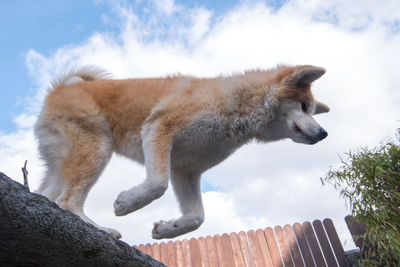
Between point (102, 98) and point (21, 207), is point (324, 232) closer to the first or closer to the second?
point (102, 98)

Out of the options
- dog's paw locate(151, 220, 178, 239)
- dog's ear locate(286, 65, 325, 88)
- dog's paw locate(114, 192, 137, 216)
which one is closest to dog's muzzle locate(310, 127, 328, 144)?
dog's ear locate(286, 65, 325, 88)

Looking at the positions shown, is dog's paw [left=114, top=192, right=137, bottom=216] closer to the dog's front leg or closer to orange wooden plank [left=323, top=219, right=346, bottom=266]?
the dog's front leg

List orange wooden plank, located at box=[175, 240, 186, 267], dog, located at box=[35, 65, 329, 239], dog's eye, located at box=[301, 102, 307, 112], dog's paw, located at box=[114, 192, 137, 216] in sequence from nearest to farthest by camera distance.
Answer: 1. dog's paw, located at box=[114, 192, 137, 216]
2. dog, located at box=[35, 65, 329, 239]
3. dog's eye, located at box=[301, 102, 307, 112]
4. orange wooden plank, located at box=[175, 240, 186, 267]

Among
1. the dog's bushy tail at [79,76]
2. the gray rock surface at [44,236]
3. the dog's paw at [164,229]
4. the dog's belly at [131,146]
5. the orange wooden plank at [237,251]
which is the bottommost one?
the gray rock surface at [44,236]

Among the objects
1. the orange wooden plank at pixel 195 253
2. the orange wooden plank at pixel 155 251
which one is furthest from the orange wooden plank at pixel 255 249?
the orange wooden plank at pixel 155 251

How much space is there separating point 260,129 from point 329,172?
1935 mm

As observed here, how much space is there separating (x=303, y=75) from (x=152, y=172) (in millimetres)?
1537

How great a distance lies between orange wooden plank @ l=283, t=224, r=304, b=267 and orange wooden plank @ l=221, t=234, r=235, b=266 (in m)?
0.88

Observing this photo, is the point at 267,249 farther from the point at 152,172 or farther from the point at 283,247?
the point at 152,172

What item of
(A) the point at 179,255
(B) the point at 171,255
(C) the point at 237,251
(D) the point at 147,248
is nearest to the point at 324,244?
(C) the point at 237,251

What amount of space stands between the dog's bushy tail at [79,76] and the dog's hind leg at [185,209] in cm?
121

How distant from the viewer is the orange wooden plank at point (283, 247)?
4921mm

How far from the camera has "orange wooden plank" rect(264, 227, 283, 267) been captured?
4.93m

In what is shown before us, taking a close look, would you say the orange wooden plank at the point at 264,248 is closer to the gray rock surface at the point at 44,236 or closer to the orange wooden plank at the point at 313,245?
the orange wooden plank at the point at 313,245
